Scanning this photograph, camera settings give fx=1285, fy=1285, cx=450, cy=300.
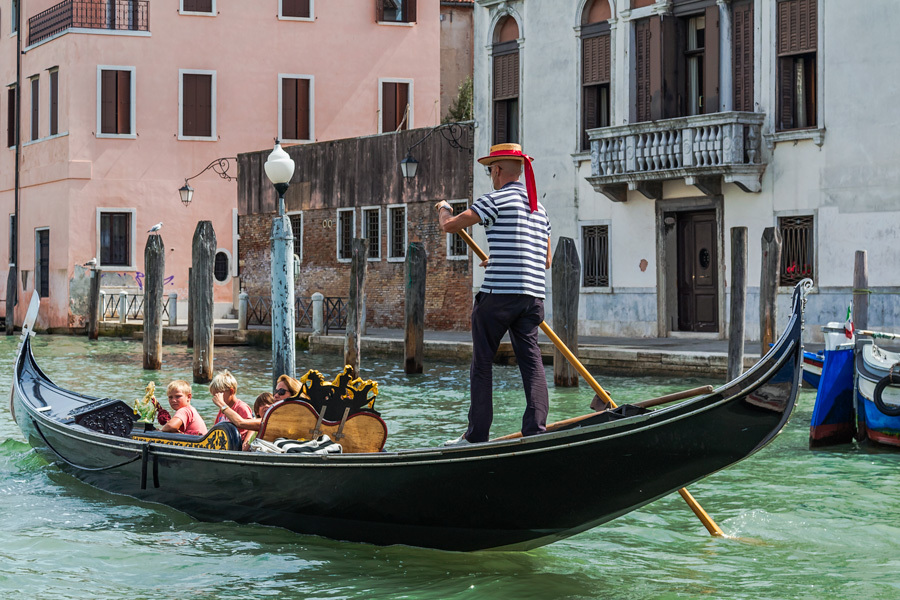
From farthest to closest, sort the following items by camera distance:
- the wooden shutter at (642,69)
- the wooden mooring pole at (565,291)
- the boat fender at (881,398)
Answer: the wooden shutter at (642,69)
the wooden mooring pole at (565,291)
the boat fender at (881,398)

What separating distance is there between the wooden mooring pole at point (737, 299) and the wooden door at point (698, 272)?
3732mm

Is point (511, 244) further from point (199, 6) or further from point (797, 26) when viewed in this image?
point (199, 6)

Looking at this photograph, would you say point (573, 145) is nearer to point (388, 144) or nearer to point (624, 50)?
point (624, 50)

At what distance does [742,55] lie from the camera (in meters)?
14.6

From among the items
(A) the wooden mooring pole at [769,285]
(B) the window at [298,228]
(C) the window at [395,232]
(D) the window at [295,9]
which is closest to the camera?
(A) the wooden mooring pole at [769,285]

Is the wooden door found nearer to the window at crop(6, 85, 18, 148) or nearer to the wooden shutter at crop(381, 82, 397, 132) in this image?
the wooden shutter at crop(381, 82, 397, 132)

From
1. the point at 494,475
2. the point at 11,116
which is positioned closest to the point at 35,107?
the point at 11,116

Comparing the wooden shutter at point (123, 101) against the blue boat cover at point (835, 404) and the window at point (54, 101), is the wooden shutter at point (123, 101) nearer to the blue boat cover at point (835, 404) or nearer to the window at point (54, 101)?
the window at point (54, 101)

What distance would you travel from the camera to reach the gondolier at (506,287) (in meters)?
5.65

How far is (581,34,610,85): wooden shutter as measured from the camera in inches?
639

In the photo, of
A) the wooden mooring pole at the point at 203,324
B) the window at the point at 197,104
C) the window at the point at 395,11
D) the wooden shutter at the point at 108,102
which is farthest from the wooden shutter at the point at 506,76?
the wooden shutter at the point at 108,102

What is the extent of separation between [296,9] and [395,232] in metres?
6.59

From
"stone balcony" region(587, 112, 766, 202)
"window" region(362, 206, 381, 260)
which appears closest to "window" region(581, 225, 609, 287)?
"stone balcony" region(587, 112, 766, 202)

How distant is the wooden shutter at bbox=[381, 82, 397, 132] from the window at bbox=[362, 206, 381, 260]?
4.77 meters
